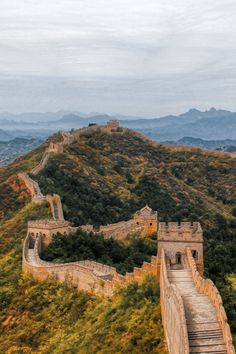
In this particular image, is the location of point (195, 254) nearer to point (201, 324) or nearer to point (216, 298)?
point (216, 298)

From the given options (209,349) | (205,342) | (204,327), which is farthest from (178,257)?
(209,349)

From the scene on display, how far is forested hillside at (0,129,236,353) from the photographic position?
2794 centimetres

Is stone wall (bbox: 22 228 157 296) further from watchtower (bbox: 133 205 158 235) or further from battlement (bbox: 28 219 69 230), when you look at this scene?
watchtower (bbox: 133 205 158 235)

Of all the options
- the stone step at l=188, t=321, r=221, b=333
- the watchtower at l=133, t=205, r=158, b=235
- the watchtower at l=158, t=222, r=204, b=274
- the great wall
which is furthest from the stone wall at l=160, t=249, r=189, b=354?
the watchtower at l=133, t=205, r=158, b=235

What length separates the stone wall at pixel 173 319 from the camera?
59.8 feet

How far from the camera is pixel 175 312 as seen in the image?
19984 mm

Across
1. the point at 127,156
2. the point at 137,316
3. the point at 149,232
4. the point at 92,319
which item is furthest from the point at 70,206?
the point at 127,156

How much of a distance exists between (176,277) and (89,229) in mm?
25718

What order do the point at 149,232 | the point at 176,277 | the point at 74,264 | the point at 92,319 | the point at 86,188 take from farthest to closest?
1. the point at 86,188
2. the point at 149,232
3. the point at 74,264
4. the point at 92,319
5. the point at 176,277

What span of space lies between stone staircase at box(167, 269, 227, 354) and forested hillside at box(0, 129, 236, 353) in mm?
1973

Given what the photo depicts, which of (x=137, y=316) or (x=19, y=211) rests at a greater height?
(x=137, y=316)

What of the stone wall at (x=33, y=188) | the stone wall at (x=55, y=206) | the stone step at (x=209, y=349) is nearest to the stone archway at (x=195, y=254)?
the stone step at (x=209, y=349)

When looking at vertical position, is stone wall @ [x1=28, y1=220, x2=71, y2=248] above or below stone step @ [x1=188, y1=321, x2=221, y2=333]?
below

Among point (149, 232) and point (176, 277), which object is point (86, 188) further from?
point (176, 277)
